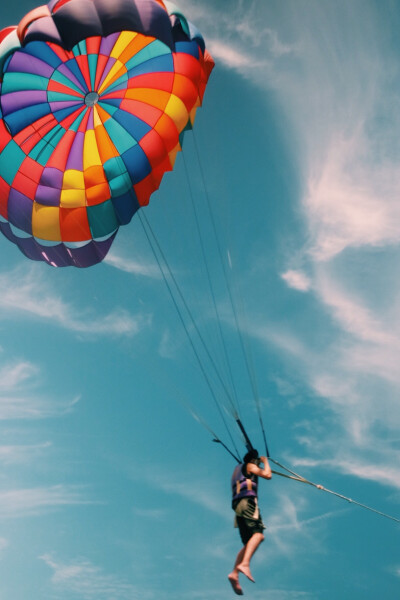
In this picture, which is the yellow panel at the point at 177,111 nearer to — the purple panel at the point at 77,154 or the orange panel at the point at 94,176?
the orange panel at the point at 94,176

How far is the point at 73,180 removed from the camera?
1023 cm

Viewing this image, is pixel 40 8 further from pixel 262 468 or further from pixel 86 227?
pixel 262 468

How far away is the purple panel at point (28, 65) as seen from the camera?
962 cm

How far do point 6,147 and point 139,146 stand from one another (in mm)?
2404

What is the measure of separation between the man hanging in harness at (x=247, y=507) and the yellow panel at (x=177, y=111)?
5.85 m

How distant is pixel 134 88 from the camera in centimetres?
997

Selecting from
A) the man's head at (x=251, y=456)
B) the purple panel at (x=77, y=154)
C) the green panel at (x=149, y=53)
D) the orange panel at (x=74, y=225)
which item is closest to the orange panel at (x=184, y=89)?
the green panel at (x=149, y=53)

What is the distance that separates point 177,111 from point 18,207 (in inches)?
133

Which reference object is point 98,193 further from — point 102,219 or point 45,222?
point 45,222

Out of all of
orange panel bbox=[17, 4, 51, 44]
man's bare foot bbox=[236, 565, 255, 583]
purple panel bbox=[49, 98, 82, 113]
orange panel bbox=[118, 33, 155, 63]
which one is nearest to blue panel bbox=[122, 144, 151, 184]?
purple panel bbox=[49, 98, 82, 113]

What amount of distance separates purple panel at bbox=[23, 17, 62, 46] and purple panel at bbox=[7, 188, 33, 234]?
278 centimetres

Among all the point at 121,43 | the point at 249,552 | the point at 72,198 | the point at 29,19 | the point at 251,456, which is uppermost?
the point at 121,43

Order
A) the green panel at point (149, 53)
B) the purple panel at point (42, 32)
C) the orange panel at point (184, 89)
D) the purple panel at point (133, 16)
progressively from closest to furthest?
the purple panel at point (42, 32)
the purple panel at point (133, 16)
the orange panel at point (184, 89)
the green panel at point (149, 53)

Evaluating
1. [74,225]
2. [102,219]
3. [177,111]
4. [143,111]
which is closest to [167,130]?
[177,111]
